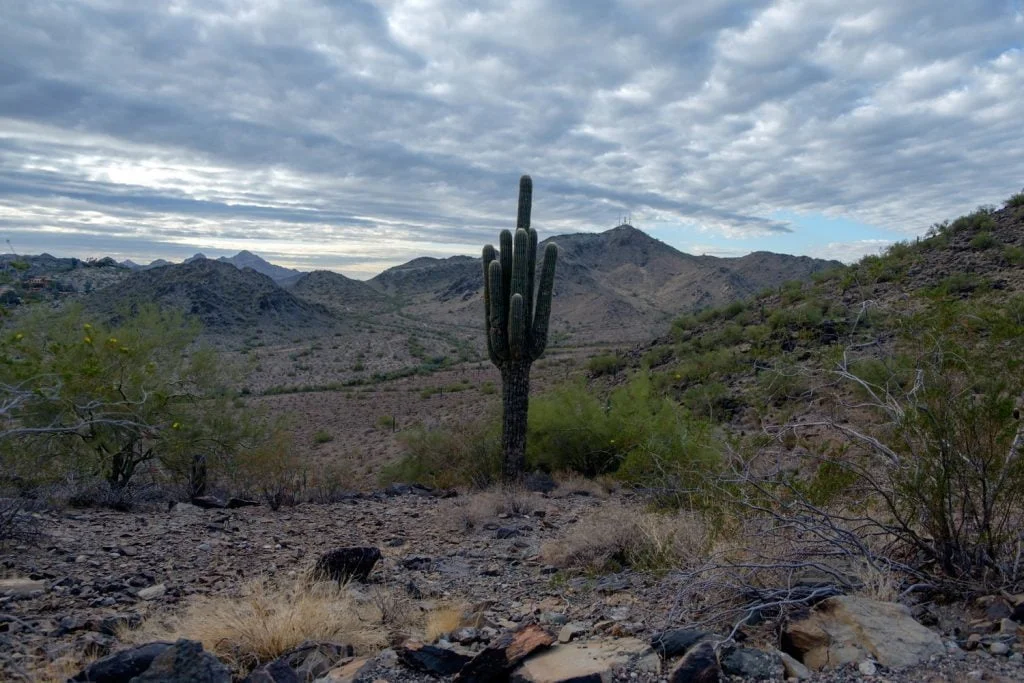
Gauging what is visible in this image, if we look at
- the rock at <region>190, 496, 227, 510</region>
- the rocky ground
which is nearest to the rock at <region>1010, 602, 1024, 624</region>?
the rocky ground

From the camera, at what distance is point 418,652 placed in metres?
4.91

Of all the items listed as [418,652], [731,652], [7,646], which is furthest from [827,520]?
[7,646]

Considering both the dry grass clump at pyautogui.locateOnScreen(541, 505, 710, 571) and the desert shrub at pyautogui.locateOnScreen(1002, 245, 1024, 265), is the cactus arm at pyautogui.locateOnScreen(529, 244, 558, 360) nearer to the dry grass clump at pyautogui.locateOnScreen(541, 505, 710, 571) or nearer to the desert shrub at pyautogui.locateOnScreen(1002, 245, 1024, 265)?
the dry grass clump at pyautogui.locateOnScreen(541, 505, 710, 571)

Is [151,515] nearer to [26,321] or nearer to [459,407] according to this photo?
[26,321]

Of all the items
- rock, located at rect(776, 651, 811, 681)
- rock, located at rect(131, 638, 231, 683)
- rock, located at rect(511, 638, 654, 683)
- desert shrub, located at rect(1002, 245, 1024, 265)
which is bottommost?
rock, located at rect(511, 638, 654, 683)

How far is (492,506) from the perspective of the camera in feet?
33.2

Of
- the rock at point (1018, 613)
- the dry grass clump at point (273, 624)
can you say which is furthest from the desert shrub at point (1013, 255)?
the dry grass clump at point (273, 624)

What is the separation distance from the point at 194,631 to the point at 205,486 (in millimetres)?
7580

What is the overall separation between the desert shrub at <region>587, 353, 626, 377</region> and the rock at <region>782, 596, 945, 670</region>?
21.1 m

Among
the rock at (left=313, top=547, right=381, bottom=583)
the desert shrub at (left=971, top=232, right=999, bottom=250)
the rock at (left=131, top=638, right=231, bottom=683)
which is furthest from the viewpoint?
the desert shrub at (left=971, top=232, right=999, bottom=250)

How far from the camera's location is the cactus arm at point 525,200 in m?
14.3

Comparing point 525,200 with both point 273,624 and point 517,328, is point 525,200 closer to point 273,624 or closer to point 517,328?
point 517,328

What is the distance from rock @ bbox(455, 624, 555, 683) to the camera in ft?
15.0

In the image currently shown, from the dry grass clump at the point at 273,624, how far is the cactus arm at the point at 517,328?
7.40 metres
